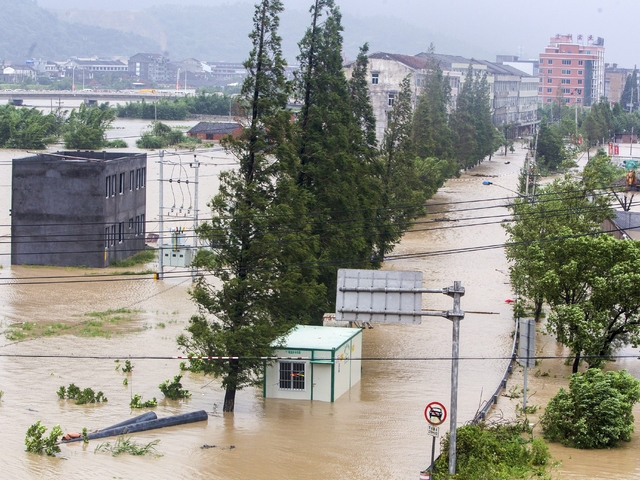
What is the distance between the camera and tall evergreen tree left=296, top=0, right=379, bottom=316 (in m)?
23.9

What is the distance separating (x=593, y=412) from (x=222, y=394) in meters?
7.64

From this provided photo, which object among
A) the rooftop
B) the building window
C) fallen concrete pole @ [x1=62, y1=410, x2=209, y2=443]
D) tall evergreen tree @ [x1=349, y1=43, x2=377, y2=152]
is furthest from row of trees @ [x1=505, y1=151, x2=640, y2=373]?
tall evergreen tree @ [x1=349, y1=43, x2=377, y2=152]

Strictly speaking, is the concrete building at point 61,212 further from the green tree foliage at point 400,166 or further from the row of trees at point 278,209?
the row of trees at point 278,209

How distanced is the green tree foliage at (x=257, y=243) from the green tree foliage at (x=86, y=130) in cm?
6384

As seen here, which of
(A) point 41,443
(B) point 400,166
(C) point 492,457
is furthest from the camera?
(B) point 400,166

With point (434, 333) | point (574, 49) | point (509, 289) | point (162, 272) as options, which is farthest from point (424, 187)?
point (574, 49)

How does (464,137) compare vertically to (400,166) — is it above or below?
above

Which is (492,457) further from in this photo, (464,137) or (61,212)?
(464,137)

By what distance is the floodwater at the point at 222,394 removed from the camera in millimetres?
15883

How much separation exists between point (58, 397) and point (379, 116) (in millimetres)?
63449

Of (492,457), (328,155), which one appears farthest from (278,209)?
(492,457)

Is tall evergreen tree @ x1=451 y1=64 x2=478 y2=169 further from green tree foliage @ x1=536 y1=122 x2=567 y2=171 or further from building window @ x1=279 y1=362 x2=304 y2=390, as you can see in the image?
building window @ x1=279 y1=362 x2=304 y2=390

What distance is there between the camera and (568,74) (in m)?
160

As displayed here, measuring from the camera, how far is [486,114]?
82.4m
